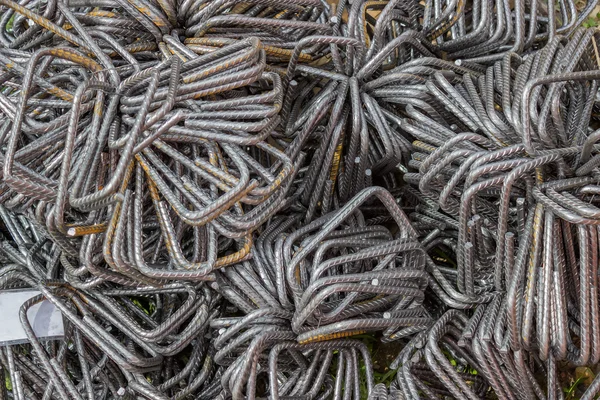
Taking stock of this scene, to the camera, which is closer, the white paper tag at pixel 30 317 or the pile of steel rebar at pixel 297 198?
the pile of steel rebar at pixel 297 198

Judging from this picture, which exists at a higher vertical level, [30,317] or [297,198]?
[297,198]

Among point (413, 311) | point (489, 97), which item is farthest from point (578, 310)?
point (489, 97)

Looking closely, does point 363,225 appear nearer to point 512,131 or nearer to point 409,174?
point 409,174

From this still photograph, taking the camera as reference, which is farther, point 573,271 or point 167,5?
point 167,5

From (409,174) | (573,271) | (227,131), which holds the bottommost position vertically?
(573,271)
